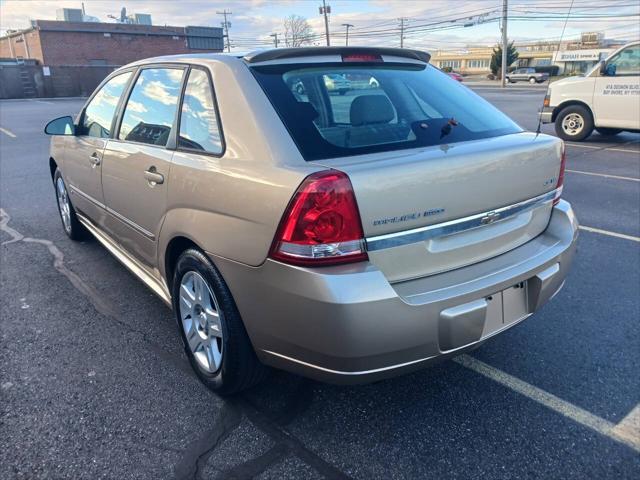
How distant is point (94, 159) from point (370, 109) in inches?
89.5

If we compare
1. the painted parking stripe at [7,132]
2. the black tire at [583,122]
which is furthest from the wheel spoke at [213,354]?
the painted parking stripe at [7,132]

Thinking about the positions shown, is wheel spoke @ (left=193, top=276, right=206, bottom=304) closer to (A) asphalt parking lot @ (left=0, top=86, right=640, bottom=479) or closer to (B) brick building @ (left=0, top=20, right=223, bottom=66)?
(A) asphalt parking lot @ (left=0, top=86, right=640, bottom=479)

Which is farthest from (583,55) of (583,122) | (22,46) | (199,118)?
(22,46)

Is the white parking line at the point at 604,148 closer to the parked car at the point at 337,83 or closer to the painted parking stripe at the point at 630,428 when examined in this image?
the painted parking stripe at the point at 630,428

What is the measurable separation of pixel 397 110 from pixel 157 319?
7.10ft

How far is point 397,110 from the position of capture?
8.85 feet

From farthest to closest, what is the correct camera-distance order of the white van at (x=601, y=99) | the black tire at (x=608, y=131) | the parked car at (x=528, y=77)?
the parked car at (x=528, y=77), the black tire at (x=608, y=131), the white van at (x=601, y=99)

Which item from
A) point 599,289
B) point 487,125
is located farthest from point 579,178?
point 487,125

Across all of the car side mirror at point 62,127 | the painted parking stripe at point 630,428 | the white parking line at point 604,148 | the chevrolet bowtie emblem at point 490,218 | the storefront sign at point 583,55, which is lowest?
the painted parking stripe at point 630,428

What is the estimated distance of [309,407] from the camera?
2615 millimetres

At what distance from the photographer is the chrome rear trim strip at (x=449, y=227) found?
6.73 feet

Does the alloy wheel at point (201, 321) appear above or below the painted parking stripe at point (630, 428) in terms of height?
above

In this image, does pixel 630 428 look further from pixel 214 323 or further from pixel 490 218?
pixel 214 323

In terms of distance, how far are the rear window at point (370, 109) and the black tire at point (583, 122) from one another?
9200 millimetres
